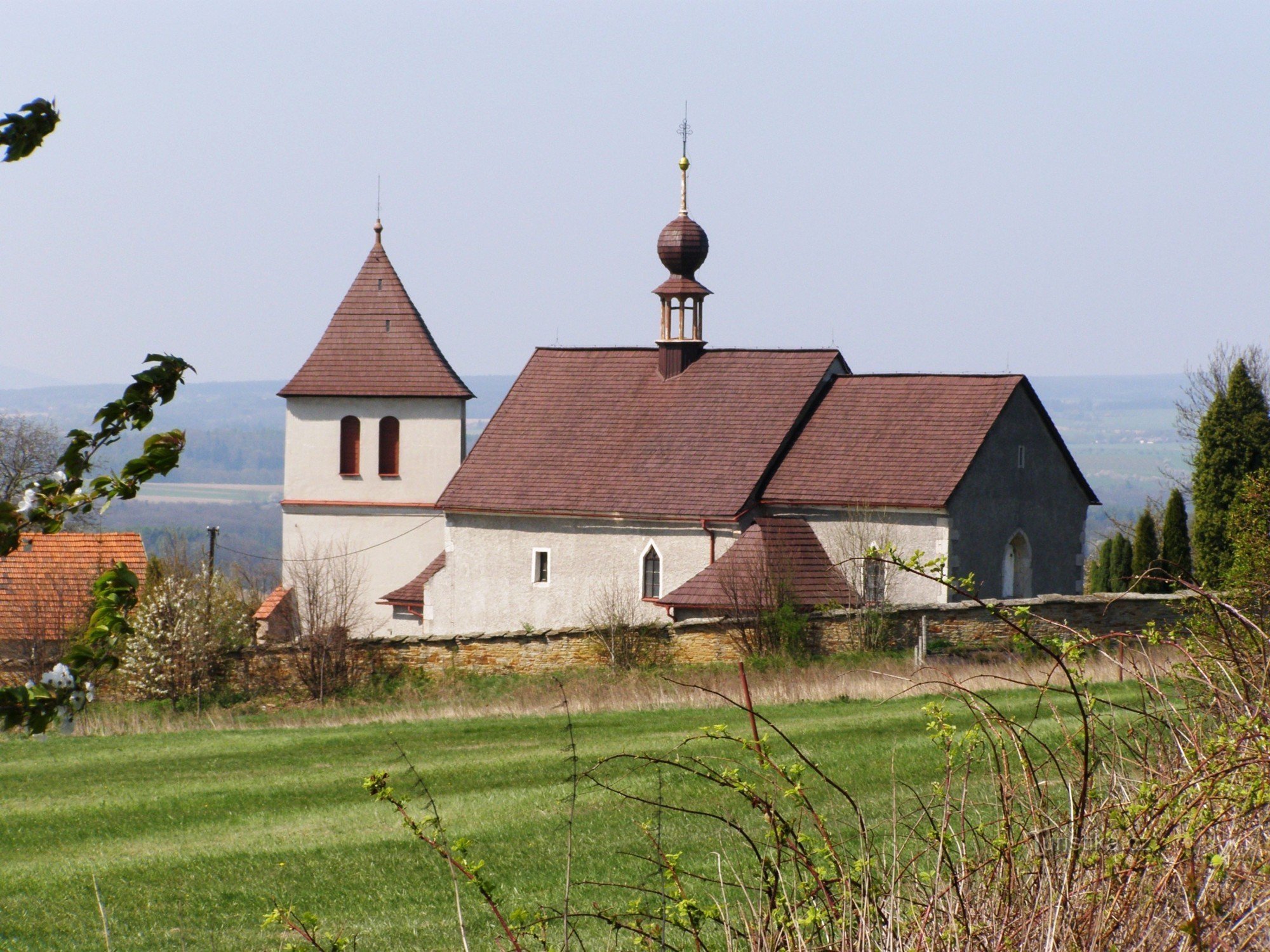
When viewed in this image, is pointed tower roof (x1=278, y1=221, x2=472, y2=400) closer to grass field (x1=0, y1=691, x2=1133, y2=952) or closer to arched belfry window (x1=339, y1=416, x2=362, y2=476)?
arched belfry window (x1=339, y1=416, x2=362, y2=476)

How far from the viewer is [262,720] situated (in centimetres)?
2352

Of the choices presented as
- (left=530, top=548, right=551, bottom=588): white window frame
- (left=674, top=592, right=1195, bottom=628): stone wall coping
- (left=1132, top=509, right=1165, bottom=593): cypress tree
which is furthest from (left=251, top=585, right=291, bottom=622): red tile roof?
(left=1132, top=509, right=1165, bottom=593): cypress tree

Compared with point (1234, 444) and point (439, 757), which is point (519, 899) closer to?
point (439, 757)

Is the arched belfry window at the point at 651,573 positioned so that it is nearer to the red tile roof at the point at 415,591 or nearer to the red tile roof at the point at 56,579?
the red tile roof at the point at 415,591

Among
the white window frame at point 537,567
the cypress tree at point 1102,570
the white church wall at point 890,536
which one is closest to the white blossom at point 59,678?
the white church wall at point 890,536

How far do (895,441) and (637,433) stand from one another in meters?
6.26

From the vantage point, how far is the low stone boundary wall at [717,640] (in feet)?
89.0

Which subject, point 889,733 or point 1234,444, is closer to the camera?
point 889,733

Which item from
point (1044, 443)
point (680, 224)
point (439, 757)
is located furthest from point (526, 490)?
point (439, 757)

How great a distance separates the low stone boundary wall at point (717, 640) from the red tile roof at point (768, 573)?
1.57 meters

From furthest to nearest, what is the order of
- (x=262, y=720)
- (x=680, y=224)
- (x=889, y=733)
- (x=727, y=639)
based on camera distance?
1. (x=680, y=224)
2. (x=727, y=639)
3. (x=262, y=720)
4. (x=889, y=733)

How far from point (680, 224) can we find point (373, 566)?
43.1 feet

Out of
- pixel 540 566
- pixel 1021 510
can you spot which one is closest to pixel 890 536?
pixel 1021 510

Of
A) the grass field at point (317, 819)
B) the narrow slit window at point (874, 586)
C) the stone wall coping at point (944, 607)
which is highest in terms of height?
the narrow slit window at point (874, 586)
